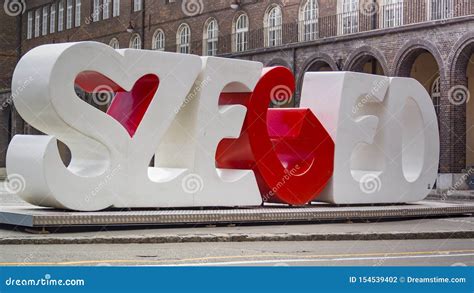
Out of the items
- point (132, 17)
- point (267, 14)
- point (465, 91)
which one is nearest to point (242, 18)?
point (267, 14)

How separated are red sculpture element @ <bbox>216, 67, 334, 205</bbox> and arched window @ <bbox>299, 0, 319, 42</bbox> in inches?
908

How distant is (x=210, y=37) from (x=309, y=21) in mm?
8650

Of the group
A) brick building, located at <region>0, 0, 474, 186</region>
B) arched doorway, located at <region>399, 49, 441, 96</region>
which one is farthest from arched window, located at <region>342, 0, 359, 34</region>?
arched doorway, located at <region>399, 49, 441, 96</region>

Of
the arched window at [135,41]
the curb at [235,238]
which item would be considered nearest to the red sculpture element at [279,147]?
the curb at [235,238]

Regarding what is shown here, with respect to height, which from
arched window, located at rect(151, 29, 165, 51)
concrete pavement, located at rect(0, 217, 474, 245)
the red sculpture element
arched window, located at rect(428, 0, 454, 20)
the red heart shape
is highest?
arched window, located at rect(151, 29, 165, 51)

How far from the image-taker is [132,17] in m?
57.6

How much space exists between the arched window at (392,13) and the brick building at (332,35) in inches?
1.6

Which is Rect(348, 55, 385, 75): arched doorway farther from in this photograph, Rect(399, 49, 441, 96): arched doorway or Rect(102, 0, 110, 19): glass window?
Rect(102, 0, 110, 19): glass window

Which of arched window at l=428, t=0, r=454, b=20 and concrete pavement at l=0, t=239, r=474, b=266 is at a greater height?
arched window at l=428, t=0, r=454, b=20

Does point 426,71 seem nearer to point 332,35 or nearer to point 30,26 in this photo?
point 332,35

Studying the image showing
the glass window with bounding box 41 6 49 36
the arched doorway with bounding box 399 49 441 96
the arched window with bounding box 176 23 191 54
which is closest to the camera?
the arched doorway with bounding box 399 49 441 96

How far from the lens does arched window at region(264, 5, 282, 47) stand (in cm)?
4468

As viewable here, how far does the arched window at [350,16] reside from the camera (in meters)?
39.9

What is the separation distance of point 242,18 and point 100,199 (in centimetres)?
3224
